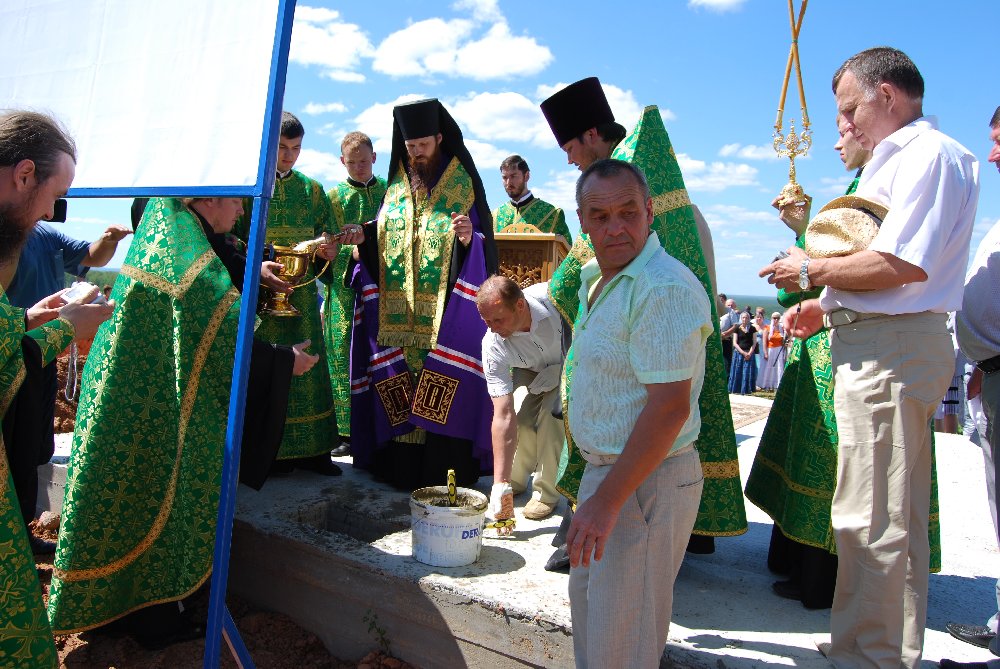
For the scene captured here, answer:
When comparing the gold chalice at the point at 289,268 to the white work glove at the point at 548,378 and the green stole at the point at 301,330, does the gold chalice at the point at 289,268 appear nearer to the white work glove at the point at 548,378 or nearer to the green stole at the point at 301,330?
the green stole at the point at 301,330

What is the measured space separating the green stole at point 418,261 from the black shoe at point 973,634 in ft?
9.35

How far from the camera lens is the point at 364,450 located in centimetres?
464

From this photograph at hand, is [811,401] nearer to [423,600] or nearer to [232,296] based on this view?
[423,600]

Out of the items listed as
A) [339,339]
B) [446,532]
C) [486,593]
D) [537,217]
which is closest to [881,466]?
[486,593]

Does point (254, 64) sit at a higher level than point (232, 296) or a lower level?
higher

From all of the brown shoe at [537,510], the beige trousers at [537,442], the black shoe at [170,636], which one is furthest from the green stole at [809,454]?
the black shoe at [170,636]

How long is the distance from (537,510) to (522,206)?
4997 mm

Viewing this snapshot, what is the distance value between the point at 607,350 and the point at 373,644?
6.47 feet

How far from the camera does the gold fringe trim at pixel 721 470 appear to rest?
2.94 metres

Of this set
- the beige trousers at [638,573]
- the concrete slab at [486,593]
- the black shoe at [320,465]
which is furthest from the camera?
the black shoe at [320,465]

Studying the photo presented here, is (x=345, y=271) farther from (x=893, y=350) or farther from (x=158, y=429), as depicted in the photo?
(x=893, y=350)

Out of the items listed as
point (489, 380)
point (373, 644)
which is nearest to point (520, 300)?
point (489, 380)

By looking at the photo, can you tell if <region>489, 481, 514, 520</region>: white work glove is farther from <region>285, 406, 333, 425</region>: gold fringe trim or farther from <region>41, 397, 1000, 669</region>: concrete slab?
<region>285, 406, 333, 425</region>: gold fringe trim

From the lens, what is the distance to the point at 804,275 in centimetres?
256
